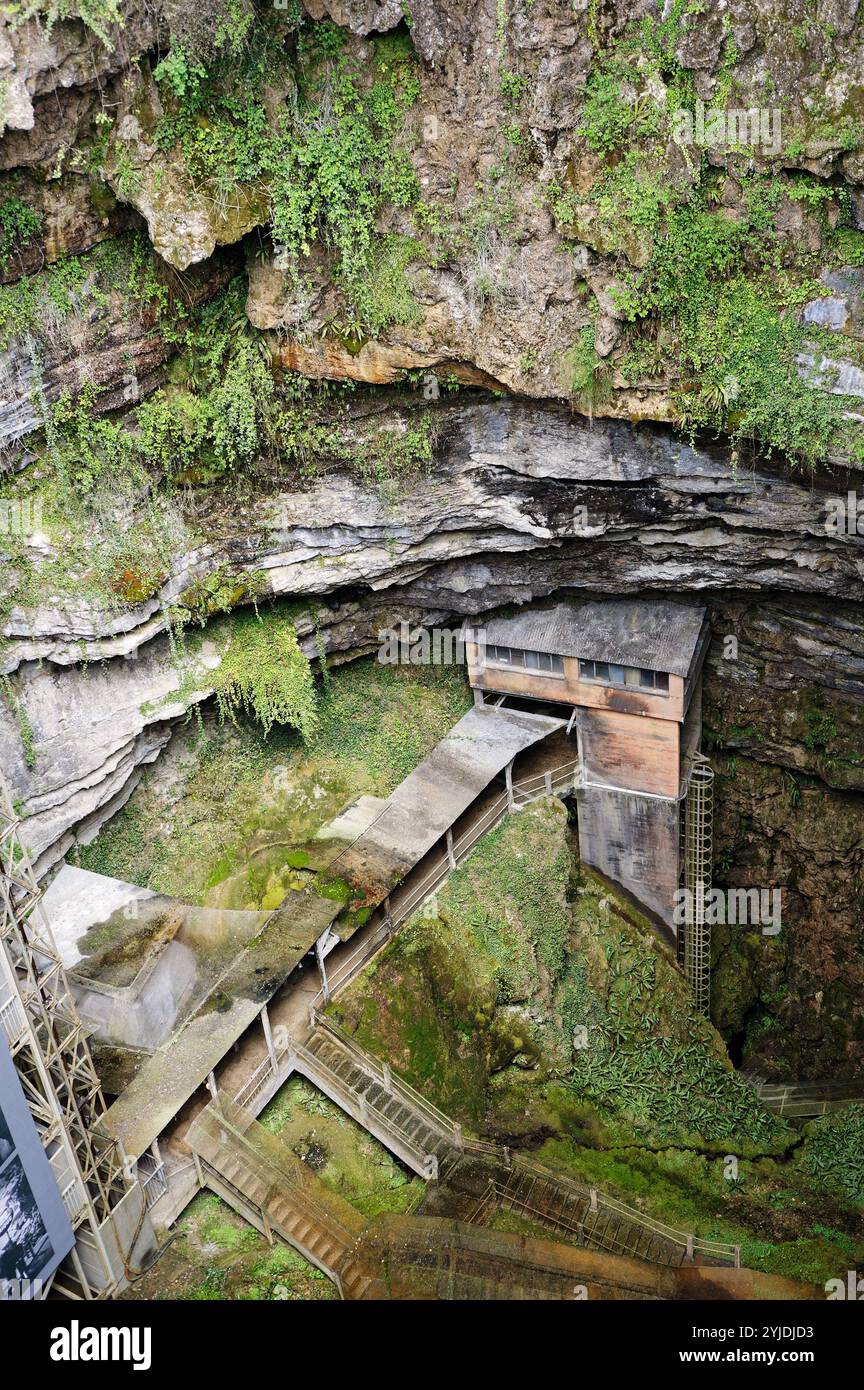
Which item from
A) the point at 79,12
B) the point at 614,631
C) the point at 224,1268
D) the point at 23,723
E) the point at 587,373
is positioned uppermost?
the point at 79,12

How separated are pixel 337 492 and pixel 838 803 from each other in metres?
13.1

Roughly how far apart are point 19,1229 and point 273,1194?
4.54m

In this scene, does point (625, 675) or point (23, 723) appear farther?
point (625, 675)

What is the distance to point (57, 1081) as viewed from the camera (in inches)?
612

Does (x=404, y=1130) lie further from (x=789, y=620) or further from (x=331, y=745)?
(x=789, y=620)

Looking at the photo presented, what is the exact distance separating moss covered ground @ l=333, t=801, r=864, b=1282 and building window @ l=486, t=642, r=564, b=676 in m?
2.84

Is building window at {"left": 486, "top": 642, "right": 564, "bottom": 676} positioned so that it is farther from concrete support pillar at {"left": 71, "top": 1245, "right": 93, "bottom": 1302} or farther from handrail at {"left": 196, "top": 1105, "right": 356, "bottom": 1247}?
concrete support pillar at {"left": 71, "top": 1245, "right": 93, "bottom": 1302}

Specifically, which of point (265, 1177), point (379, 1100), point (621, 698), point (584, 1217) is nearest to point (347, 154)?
point (621, 698)

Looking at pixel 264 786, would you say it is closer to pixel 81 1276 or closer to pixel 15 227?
pixel 81 1276

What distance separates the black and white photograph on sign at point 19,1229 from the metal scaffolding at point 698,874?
15.1 metres

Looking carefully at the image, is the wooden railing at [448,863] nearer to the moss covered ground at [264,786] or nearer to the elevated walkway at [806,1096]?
the moss covered ground at [264,786]

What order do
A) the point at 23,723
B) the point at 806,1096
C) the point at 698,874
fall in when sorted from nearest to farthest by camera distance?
the point at 23,723 → the point at 806,1096 → the point at 698,874

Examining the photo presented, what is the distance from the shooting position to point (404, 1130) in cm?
1897

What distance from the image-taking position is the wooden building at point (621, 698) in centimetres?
2298
